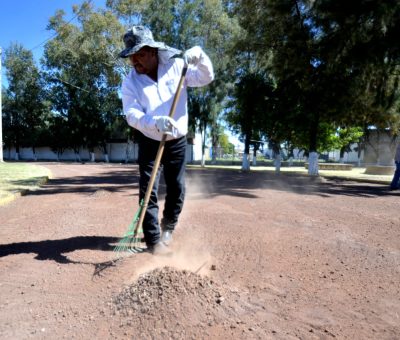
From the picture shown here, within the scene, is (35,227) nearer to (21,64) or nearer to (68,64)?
(68,64)

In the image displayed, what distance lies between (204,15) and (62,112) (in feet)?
77.7

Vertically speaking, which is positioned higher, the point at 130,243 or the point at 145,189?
the point at 145,189

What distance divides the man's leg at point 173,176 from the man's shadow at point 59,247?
0.74 meters

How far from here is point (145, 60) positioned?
3291 mm

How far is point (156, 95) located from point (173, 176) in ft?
2.68

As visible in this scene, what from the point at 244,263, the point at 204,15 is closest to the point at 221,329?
the point at 244,263

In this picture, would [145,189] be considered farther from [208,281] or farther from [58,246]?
[58,246]

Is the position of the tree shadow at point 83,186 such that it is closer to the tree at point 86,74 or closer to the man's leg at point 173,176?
the man's leg at point 173,176

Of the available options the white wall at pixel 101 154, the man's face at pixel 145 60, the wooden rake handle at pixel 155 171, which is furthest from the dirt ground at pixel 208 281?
the white wall at pixel 101 154

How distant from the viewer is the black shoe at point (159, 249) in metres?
3.34

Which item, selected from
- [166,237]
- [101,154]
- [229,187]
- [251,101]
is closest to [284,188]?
[229,187]

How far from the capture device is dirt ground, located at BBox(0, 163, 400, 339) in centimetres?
227

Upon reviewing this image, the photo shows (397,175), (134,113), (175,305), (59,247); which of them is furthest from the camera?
(397,175)

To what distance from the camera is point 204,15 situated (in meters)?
27.3
